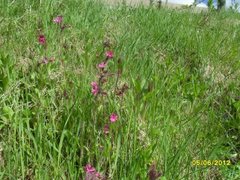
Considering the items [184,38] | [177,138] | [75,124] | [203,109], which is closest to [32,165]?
[75,124]

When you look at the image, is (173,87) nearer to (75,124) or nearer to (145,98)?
(145,98)

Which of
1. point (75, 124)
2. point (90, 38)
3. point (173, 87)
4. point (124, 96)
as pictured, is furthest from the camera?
point (90, 38)

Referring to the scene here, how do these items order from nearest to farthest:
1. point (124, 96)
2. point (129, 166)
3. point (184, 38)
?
point (129, 166), point (124, 96), point (184, 38)

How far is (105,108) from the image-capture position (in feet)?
5.20

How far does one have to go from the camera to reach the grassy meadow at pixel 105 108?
4.16 ft

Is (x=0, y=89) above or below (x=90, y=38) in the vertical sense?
below

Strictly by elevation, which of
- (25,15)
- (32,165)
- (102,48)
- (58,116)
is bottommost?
(32,165)

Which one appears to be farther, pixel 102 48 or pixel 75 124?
pixel 102 48

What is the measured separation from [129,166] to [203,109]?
2.52ft

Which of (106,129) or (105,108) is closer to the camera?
(106,129)

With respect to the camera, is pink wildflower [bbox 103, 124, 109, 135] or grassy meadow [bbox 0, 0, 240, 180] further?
pink wildflower [bbox 103, 124, 109, 135]

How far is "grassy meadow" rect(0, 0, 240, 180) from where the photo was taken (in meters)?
1.27

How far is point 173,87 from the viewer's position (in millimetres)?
2150

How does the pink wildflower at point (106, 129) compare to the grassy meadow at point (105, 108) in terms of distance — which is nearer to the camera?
the grassy meadow at point (105, 108)
